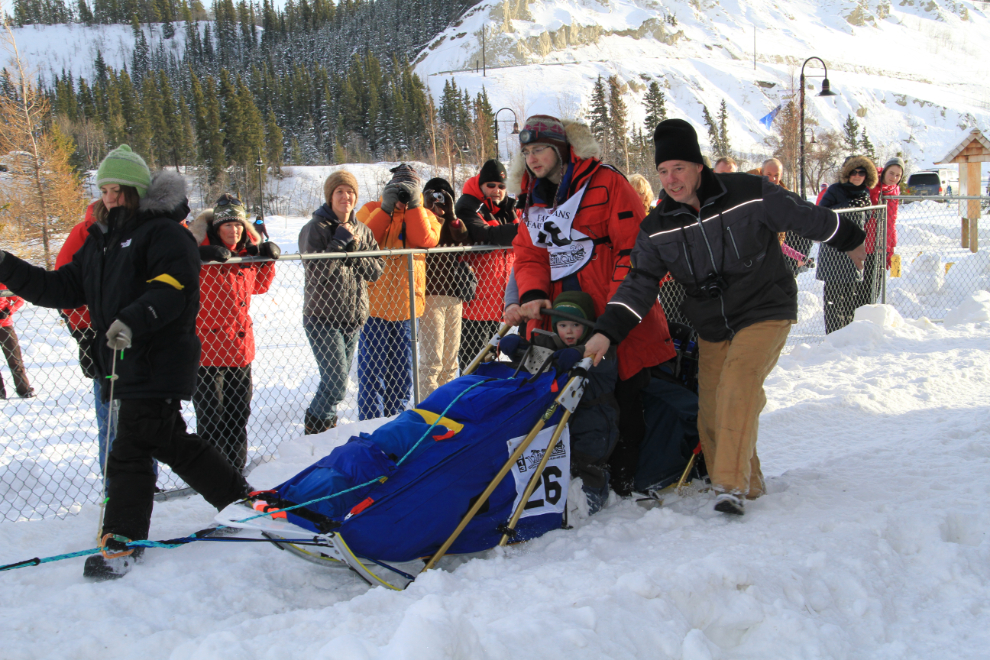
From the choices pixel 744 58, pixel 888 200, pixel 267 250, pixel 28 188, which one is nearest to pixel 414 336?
pixel 267 250

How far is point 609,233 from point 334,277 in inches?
80.3

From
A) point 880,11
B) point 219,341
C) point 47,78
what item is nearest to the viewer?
point 219,341

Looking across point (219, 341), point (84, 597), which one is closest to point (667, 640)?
point (84, 597)

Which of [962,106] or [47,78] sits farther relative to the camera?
[47,78]

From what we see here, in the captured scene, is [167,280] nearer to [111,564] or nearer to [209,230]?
[111,564]

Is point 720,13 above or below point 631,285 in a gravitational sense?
above

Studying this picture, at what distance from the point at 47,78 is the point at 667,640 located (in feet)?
437

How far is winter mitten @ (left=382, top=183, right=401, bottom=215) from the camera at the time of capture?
15.7 ft

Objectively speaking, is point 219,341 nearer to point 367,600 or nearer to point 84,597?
point 84,597

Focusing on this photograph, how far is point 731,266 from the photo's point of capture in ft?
9.73

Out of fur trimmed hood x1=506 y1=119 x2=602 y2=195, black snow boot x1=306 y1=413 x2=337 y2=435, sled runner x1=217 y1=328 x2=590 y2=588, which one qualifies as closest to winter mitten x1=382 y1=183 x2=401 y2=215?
black snow boot x1=306 y1=413 x2=337 y2=435

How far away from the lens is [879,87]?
9450 centimetres

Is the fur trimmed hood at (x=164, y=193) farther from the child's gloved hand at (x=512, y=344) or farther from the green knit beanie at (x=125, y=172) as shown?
the child's gloved hand at (x=512, y=344)

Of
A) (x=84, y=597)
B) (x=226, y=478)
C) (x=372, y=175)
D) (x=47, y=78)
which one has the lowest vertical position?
(x=84, y=597)
